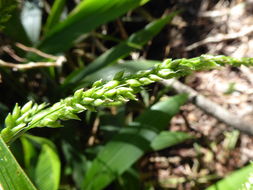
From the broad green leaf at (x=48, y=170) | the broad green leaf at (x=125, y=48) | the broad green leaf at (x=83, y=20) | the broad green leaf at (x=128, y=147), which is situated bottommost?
the broad green leaf at (x=128, y=147)

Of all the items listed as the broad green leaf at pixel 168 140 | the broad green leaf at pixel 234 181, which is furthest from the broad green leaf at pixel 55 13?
the broad green leaf at pixel 234 181

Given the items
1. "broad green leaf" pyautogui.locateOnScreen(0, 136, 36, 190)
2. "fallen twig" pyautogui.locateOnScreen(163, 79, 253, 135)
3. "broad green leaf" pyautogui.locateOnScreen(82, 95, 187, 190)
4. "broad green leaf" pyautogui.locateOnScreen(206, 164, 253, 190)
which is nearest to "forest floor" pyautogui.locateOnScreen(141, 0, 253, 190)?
"fallen twig" pyautogui.locateOnScreen(163, 79, 253, 135)

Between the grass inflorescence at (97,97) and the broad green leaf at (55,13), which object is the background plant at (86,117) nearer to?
the broad green leaf at (55,13)

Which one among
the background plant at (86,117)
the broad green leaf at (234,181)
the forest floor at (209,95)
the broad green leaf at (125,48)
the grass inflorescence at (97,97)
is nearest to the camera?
the grass inflorescence at (97,97)

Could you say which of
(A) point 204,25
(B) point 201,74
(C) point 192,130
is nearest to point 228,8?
(A) point 204,25

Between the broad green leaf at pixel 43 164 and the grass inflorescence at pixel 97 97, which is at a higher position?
the grass inflorescence at pixel 97 97

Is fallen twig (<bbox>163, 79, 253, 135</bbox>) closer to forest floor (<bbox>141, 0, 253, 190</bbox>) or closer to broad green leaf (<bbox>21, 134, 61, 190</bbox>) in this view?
forest floor (<bbox>141, 0, 253, 190</bbox>)

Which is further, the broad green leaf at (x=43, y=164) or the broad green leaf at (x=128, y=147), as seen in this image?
the broad green leaf at (x=128, y=147)

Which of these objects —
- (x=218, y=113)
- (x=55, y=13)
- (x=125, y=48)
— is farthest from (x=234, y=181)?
(x=55, y=13)
